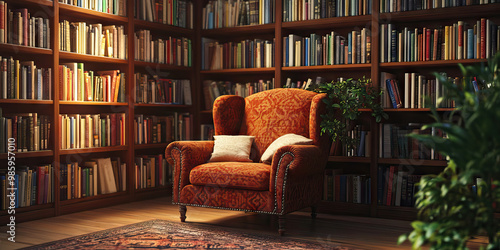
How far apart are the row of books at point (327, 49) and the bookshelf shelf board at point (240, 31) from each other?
0.28m

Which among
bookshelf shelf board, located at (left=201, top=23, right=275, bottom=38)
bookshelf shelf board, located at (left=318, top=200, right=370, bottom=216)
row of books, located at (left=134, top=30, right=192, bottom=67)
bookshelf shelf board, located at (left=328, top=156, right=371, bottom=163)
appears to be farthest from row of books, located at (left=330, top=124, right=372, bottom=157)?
row of books, located at (left=134, top=30, right=192, bottom=67)

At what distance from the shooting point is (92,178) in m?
4.99

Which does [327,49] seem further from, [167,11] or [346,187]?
[167,11]

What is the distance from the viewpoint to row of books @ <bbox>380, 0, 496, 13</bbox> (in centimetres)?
442

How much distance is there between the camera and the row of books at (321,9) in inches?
192

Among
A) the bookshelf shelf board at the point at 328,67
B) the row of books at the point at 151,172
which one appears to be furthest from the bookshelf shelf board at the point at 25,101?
the bookshelf shelf board at the point at 328,67

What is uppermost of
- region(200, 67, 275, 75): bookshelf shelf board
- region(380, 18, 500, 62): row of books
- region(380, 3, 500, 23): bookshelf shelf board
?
region(380, 3, 500, 23): bookshelf shelf board

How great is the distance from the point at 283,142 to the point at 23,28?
84.8 inches

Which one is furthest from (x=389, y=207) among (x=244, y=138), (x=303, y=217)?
(x=244, y=138)

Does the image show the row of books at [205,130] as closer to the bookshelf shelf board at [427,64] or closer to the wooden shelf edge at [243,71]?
the wooden shelf edge at [243,71]

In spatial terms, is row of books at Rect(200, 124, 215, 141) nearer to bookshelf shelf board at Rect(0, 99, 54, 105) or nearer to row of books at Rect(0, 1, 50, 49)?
bookshelf shelf board at Rect(0, 99, 54, 105)

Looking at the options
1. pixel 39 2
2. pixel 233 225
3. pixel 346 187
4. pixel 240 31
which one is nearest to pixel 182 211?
pixel 233 225

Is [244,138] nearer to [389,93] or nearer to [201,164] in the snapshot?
[201,164]

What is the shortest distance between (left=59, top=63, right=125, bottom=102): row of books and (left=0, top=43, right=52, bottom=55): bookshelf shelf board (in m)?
0.20
